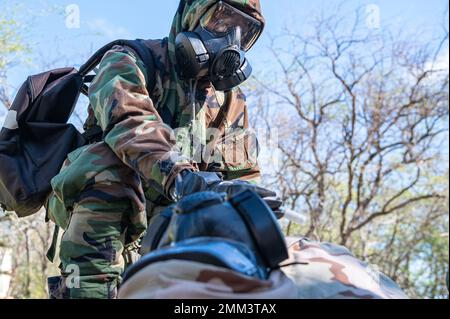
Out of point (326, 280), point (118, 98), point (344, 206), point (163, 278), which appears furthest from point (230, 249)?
point (344, 206)

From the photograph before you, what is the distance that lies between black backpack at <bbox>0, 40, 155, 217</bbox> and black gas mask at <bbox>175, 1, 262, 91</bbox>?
0.16 m

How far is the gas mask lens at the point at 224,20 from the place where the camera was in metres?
2.60

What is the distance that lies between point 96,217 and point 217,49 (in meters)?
0.88

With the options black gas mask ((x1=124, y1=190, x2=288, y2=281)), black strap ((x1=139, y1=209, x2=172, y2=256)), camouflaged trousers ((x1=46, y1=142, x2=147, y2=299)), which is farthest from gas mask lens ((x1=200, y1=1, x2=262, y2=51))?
black gas mask ((x1=124, y1=190, x2=288, y2=281))

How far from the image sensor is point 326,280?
4.10ft

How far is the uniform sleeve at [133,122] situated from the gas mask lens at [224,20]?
0.38 meters

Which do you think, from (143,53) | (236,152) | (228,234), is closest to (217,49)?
(143,53)

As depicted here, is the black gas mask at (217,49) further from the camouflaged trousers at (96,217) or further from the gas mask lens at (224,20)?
the camouflaged trousers at (96,217)

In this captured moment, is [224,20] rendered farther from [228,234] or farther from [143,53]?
[228,234]

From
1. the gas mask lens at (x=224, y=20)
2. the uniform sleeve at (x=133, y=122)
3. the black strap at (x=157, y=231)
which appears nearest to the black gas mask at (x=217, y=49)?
the gas mask lens at (x=224, y=20)

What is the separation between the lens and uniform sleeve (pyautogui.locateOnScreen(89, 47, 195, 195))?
1.98 metres

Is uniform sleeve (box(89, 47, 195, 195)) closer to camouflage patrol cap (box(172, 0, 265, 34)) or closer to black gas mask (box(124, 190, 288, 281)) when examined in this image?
camouflage patrol cap (box(172, 0, 265, 34))

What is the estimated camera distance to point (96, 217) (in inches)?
88.0
